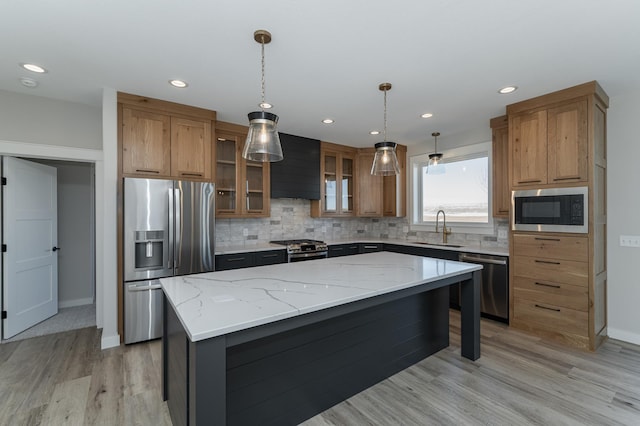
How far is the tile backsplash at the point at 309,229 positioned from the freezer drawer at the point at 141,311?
44.1 inches

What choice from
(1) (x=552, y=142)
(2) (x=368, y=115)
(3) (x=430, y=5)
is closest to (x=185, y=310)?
(3) (x=430, y=5)

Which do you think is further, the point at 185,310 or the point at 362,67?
the point at 362,67

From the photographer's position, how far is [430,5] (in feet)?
5.76

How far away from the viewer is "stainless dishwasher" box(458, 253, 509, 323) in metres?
3.46

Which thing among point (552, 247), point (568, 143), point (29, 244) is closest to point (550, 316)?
point (552, 247)

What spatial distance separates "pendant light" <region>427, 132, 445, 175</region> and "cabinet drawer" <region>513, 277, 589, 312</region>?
6.44 ft

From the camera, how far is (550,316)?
3062 millimetres

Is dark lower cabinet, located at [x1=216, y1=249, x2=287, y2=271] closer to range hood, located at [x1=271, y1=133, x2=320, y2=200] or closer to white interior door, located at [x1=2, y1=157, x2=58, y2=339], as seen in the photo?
range hood, located at [x1=271, y1=133, x2=320, y2=200]

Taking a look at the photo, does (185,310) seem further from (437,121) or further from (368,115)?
(437,121)

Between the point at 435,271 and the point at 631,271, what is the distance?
7.67 ft

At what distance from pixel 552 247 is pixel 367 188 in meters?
2.84

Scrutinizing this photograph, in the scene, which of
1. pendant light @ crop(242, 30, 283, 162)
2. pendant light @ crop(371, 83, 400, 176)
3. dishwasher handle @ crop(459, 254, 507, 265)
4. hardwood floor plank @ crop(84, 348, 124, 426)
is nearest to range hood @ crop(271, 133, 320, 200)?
pendant light @ crop(371, 83, 400, 176)

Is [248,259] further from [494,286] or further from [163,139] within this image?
[494,286]

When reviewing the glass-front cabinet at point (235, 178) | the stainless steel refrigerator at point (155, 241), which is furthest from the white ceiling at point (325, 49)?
the stainless steel refrigerator at point (155, 241)
